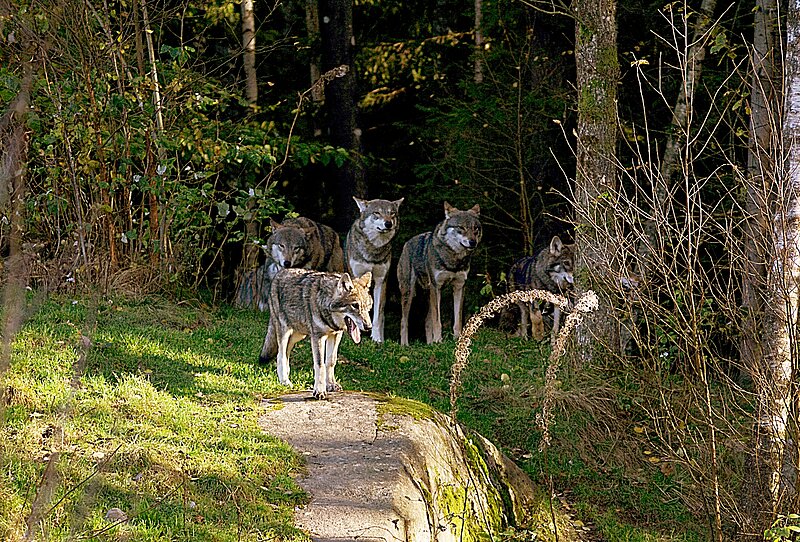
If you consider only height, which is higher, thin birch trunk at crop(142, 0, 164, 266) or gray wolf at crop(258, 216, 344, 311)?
thin birch trunk at crop(142, 0, 164, 266)

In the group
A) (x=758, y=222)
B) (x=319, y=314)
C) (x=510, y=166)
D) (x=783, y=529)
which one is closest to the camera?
(x=783, y=529)

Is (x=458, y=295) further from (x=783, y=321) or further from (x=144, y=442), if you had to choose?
(x=144, y=442)

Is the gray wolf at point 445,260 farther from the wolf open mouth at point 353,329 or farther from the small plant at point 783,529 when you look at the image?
the small plant at point 783,529

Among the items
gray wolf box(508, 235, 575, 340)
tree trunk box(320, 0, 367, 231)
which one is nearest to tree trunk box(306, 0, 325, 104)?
tree trunk box(320, 0, 367, 231)

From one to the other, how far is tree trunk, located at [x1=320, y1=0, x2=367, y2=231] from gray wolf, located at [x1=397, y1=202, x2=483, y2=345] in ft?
7.69

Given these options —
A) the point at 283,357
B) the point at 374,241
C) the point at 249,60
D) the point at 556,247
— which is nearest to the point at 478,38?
the point at 249,60

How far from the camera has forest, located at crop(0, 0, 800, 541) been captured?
5789 millimetres

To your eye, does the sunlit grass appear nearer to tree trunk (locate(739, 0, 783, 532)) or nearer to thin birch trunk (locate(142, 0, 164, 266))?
thin birch trunk (locate(142, 0, 164, 266))

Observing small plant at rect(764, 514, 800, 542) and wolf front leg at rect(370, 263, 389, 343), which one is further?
wolf front leg at rect(370, 263, 389, 343)

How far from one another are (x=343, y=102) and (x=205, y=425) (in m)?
9.22

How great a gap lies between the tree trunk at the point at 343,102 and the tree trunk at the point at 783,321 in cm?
928

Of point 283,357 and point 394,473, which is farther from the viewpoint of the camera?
point 283,357

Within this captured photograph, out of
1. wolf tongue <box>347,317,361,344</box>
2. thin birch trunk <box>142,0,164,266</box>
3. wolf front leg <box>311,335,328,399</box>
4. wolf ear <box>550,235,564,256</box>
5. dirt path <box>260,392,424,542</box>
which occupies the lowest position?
dirt path <box>260,392,424,542</box>

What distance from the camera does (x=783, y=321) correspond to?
570cm
